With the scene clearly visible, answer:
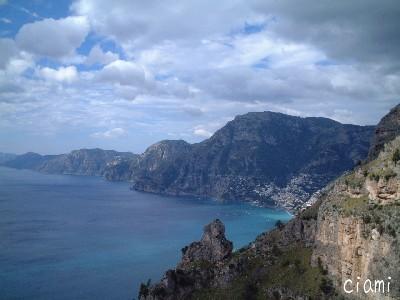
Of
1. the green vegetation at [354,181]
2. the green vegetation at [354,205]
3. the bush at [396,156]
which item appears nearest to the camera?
the green vegetation at [354,205]

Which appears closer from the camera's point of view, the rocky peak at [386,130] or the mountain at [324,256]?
the mountain at [324,256]

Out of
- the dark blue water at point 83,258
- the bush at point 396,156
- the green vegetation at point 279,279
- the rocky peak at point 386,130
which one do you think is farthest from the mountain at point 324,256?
the dark blue water at point 83,258

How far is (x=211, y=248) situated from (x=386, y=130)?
47495 mm

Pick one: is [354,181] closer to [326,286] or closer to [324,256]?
[324,256]

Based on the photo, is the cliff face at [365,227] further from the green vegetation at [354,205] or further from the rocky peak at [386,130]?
the rocky peak at [386,130]

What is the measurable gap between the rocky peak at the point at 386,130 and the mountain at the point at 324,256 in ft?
5.21

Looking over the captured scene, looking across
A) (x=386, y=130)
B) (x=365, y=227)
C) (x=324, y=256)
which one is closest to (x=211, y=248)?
(x=324, y=256)

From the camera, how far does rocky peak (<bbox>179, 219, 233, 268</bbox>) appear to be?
269 ft

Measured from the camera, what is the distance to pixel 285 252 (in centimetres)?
7800

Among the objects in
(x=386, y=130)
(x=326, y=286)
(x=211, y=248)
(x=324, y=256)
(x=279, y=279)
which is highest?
(x=386, y=130)

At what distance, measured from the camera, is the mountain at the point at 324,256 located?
53.0 metres

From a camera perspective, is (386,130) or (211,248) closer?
(211,248)

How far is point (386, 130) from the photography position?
95.4m

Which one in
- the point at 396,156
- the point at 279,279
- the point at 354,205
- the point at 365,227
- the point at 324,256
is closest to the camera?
the point at 365,227
